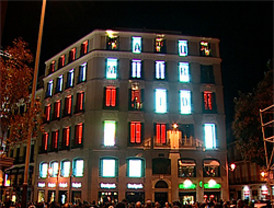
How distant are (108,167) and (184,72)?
47.3ft

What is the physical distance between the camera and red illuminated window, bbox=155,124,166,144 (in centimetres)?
3521

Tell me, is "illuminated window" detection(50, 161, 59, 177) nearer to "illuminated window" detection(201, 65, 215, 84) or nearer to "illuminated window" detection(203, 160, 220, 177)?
"illuminated window" detection(203, 160, 220, 177)

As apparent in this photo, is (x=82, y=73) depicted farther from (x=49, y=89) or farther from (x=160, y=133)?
(x=160, y=133)

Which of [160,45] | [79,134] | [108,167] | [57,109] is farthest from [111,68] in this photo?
[108,167]

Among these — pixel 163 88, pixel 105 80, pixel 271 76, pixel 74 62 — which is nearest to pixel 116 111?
pixel 105 80

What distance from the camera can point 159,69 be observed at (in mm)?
37750

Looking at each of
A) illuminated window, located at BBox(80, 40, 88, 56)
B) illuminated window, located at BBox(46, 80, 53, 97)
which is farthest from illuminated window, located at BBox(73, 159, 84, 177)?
illuminated window, located at BBox(80, 40, 88, 56)

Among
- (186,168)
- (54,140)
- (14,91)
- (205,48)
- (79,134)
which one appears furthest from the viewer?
(54,140)

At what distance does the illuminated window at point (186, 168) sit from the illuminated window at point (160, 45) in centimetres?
1327

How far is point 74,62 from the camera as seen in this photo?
39.9 metres

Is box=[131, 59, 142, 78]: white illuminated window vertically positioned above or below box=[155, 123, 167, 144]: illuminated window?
above

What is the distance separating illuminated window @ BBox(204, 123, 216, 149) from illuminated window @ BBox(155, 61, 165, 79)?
7818mm

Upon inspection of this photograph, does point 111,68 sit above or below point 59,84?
above

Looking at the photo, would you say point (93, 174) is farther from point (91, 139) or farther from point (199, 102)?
point (199, 102)
